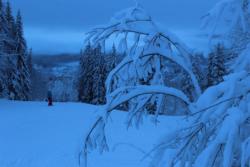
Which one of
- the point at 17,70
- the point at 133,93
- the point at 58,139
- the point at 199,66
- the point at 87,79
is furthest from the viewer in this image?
the point at 87,79

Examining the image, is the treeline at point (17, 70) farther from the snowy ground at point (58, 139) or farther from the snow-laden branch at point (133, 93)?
the snow-laden branch at point (133, 93)

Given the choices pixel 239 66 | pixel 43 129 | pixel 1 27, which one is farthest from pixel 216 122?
pixel 1 27

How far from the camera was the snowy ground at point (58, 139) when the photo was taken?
1206cm

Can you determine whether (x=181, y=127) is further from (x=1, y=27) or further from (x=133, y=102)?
(x=1, y=27)

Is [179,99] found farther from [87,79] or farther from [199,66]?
[87,79]

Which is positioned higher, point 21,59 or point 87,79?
point 21,59

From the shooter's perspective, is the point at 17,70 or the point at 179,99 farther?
the point at 17,70

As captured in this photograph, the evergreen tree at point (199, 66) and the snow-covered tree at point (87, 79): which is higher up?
the evergreen tree at point (199, 66)

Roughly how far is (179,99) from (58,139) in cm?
1220

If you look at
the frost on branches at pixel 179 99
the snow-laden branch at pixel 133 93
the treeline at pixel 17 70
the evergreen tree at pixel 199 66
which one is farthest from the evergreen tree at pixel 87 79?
the snow-laden branch at pixel 133 93

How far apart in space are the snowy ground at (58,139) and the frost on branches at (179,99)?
3.40 metres

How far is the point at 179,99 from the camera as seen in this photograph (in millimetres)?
3914

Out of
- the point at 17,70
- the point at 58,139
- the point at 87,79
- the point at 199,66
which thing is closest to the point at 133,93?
the point at 199,66

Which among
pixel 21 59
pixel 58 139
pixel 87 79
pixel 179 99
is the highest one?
pixel 179 99
